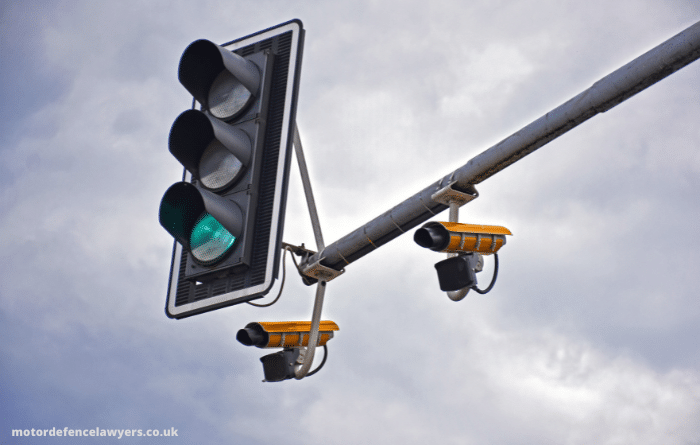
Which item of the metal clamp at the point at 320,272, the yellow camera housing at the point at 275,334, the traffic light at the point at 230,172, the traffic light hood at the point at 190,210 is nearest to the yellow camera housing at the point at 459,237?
the traffic light at the point at 230,172

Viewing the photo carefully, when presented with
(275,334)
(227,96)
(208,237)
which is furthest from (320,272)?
(227,96)

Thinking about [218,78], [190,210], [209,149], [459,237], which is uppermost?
[218,78]

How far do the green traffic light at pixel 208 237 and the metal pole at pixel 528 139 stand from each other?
0.87 meters

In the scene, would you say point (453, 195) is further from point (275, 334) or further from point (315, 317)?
point (275, 334)

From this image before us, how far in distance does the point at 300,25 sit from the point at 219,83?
1.95ft

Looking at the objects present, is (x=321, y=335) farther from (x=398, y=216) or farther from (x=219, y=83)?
(x=219, y=83)

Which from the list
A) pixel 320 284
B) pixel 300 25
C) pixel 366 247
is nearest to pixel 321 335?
pixel 320 284

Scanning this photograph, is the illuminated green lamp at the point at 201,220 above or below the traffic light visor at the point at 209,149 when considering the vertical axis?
below

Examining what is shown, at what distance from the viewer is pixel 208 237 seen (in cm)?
405

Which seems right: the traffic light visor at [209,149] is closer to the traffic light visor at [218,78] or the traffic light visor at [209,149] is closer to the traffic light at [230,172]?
the traffic light at [230,172]

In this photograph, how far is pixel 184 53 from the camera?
4.23 meters

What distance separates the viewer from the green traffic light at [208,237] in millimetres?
4008

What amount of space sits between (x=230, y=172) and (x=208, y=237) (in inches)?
13.1

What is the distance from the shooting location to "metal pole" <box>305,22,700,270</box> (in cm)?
321
